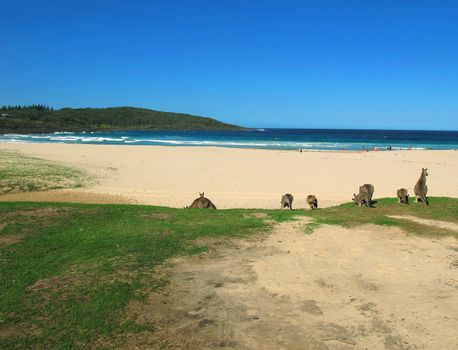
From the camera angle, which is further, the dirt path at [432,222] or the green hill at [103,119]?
the green hill at [103,119]

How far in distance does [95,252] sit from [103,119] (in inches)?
6389

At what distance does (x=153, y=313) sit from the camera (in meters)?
5.84

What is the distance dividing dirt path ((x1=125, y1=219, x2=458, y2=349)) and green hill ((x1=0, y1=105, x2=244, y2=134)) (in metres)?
112

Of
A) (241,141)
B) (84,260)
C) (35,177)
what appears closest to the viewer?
(84,260)

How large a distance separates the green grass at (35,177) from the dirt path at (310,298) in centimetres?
1406

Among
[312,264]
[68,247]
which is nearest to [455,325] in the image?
[312,264]

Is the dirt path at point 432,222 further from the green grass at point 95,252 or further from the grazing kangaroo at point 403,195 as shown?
the grazing kangaroo at point 403,195

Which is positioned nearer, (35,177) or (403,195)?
(403,195)

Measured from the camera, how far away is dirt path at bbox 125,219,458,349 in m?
5.23

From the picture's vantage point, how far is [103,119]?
16225 centimetres

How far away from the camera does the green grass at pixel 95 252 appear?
5398mm

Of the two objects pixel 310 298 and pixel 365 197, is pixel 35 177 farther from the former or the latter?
pixel 310 298

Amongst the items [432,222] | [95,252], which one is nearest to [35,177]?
[95,252]

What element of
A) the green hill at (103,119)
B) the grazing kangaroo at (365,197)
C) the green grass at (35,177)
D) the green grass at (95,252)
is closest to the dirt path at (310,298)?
the green grass at (95,252)
